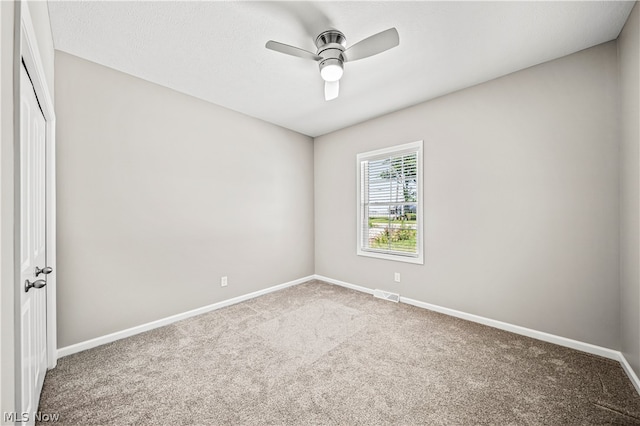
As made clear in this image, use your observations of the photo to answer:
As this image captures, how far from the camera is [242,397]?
181cm

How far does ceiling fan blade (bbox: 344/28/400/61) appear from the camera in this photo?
1.78m

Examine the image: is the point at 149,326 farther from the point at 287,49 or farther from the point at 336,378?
the point at 287,49

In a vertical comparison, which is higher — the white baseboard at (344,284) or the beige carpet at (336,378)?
the white baseboard at (344,284)

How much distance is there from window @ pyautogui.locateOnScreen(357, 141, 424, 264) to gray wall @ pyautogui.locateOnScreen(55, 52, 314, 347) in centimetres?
139

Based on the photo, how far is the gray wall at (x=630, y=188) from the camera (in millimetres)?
1866

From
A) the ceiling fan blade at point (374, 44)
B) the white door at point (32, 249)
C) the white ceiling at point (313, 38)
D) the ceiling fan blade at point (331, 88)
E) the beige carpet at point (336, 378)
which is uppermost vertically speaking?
the white ceiling at point (313, 38)

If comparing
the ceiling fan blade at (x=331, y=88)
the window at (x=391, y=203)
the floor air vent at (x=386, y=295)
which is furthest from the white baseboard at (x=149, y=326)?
the ceiling fan blade at (x=331, y=88)

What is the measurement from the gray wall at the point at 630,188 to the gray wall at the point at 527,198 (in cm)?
10

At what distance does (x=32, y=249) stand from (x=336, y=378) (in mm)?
2140

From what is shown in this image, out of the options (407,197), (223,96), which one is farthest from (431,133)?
(223,96)

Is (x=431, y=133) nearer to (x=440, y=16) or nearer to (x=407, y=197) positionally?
(x=407, y=197)

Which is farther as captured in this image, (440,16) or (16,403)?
(440,16)

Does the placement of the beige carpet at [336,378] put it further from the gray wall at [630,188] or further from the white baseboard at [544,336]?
the gray wall at [630,188]

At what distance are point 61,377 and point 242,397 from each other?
1.43 m
